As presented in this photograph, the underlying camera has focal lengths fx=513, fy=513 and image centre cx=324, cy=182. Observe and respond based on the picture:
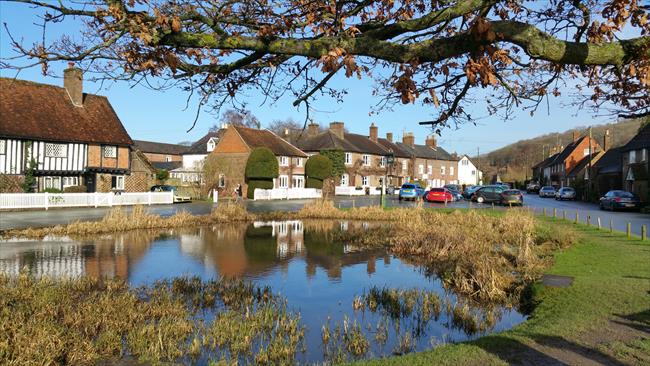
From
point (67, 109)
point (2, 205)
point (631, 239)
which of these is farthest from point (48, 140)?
point (631, 239)

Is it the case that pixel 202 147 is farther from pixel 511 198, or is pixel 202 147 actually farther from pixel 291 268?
pixel 291 268

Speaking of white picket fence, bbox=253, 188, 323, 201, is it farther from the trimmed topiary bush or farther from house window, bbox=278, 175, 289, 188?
house window, bbox=278, 175, 289, 188

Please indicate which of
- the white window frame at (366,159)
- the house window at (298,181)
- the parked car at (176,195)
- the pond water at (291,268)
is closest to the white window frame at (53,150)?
the parked car at (176,195)

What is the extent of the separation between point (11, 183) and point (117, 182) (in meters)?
9.11

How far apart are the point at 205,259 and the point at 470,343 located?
37.4 feet

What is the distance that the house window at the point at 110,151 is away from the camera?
41250mm

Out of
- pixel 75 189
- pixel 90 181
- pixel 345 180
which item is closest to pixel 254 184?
pixel 90 181

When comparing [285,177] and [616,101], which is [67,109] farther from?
[616,101]

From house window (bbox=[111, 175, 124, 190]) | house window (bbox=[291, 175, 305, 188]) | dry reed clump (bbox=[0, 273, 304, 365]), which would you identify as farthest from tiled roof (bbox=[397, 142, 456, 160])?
dry reed clump (bbox=[0, 273, 304, 365])

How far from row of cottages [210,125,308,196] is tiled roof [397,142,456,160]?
2813 centimetres

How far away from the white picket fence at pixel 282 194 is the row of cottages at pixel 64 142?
11581mm

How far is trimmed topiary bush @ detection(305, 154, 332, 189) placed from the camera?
6188 centimetres

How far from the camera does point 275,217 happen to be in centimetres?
3181

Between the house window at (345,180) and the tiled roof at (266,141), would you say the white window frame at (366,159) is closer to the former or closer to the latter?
the house window at (345,180)
